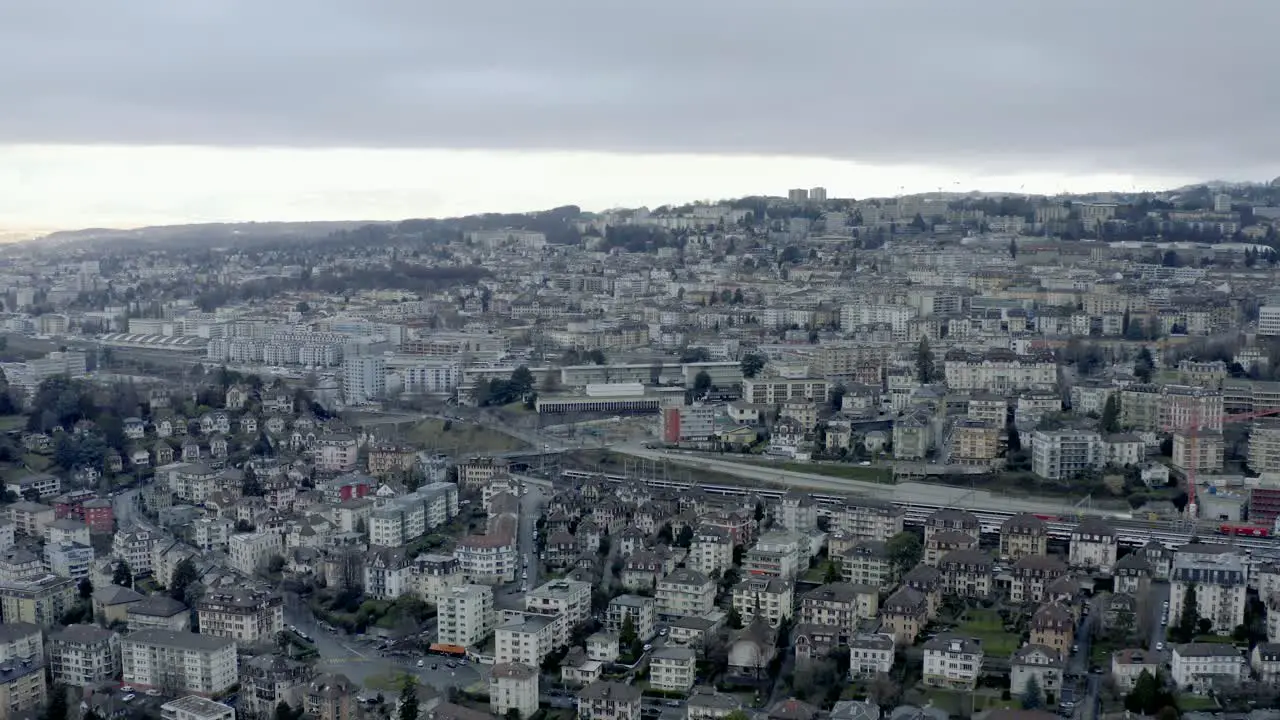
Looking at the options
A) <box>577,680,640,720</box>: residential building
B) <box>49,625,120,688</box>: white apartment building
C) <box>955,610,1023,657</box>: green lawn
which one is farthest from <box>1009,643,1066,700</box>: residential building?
<box>49,625,120,688</box>: white apartment building

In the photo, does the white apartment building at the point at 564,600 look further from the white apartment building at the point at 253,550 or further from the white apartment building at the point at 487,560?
the white apartment building at the point at 253,550

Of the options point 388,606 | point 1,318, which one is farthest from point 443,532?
point 1,318

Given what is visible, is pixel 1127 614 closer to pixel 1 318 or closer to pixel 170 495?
pixel 170 495

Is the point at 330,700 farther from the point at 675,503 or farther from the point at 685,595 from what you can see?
the point at 675,503

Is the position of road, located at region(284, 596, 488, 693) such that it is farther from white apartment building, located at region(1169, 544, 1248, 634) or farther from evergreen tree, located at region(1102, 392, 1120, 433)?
evergreen tree, located at region(1102, 392, 1120, 433)

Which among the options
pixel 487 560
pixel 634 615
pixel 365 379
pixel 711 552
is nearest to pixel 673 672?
pixel 634 615
